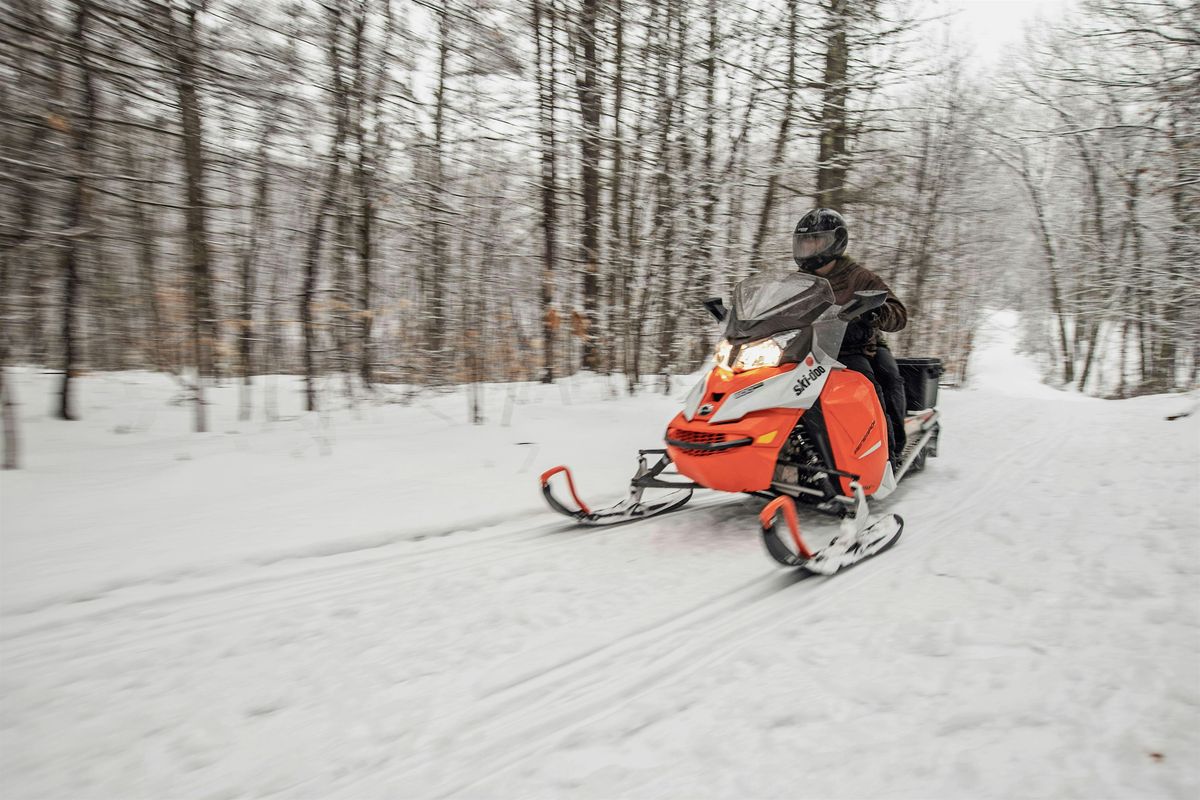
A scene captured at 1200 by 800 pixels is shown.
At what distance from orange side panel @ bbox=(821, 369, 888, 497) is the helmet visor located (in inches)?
35.5

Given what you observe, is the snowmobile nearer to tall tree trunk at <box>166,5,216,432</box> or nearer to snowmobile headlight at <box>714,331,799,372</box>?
snowmobile headlight at <box>714,331,799,372</box>

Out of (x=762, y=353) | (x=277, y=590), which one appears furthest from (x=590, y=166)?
(x=277, y=590)

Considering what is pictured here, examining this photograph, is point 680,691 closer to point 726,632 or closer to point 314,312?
point 726,632

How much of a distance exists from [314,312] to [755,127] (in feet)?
18.8

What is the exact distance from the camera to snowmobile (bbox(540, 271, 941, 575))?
3488mm

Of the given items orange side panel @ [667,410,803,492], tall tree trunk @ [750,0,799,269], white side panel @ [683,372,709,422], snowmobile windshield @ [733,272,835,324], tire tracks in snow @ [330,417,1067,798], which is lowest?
tire tracks in snow @ [330,417,1067,798]

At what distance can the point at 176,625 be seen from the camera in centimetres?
262

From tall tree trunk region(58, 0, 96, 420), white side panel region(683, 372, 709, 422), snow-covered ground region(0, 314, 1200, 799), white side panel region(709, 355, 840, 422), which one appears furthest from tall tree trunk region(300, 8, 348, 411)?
white side panel region(709, 355, 840, 422)

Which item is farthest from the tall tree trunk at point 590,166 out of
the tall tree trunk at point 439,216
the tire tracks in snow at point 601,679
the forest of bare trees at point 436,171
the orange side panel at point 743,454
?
the tire tracks in snow at point 601,679

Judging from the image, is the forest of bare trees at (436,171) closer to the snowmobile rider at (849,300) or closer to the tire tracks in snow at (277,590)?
the tire tracks in snow at (277,590)

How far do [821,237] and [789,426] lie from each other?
1534mm

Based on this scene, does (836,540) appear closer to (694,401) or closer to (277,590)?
(694,401)

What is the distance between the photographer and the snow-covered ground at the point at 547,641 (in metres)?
1.83

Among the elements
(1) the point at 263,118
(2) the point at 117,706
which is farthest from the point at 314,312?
(2) the point at 117,706
